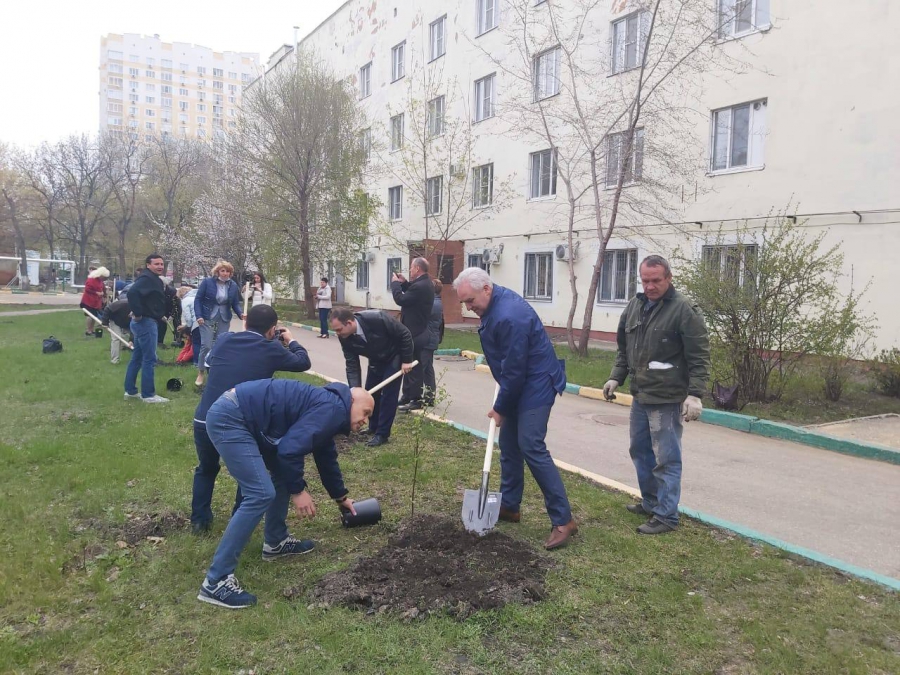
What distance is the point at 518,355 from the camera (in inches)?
163

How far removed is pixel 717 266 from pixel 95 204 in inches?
1828

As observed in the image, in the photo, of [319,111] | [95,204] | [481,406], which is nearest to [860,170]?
[481,406]

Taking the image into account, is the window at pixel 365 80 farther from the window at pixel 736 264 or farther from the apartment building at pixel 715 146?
the window at pixel 736 264

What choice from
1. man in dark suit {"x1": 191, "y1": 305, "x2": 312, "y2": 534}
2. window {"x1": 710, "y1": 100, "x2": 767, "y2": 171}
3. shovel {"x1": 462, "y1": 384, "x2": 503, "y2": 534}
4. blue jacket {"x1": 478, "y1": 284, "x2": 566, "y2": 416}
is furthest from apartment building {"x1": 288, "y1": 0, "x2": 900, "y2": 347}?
man in dark suit {"x1": 191, "y1": 305, "x2": 312, "y2": 534}

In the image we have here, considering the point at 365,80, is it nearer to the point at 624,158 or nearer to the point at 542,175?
the point at 542,175

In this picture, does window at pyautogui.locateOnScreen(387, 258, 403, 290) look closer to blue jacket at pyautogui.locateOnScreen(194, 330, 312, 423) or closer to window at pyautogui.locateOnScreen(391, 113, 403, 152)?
window at pyautogui.locateOnScreen(391, 113, 403, 152)

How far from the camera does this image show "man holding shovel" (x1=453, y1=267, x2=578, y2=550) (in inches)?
163

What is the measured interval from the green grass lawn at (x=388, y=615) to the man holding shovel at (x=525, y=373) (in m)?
0.32

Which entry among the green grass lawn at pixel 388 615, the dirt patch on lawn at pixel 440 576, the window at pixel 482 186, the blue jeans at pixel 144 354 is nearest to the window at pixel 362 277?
the window at pixel 482 186

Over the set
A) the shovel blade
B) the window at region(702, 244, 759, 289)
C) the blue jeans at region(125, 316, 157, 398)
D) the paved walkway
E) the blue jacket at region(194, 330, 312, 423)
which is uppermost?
the window at region(702, 244, 759, 289)

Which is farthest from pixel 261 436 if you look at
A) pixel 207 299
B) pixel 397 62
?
pixel 397 62

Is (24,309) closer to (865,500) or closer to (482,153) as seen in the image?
(482,153)

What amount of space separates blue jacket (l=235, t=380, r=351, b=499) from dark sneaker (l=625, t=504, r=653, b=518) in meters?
2.45

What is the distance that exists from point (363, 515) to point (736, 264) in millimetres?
6662
